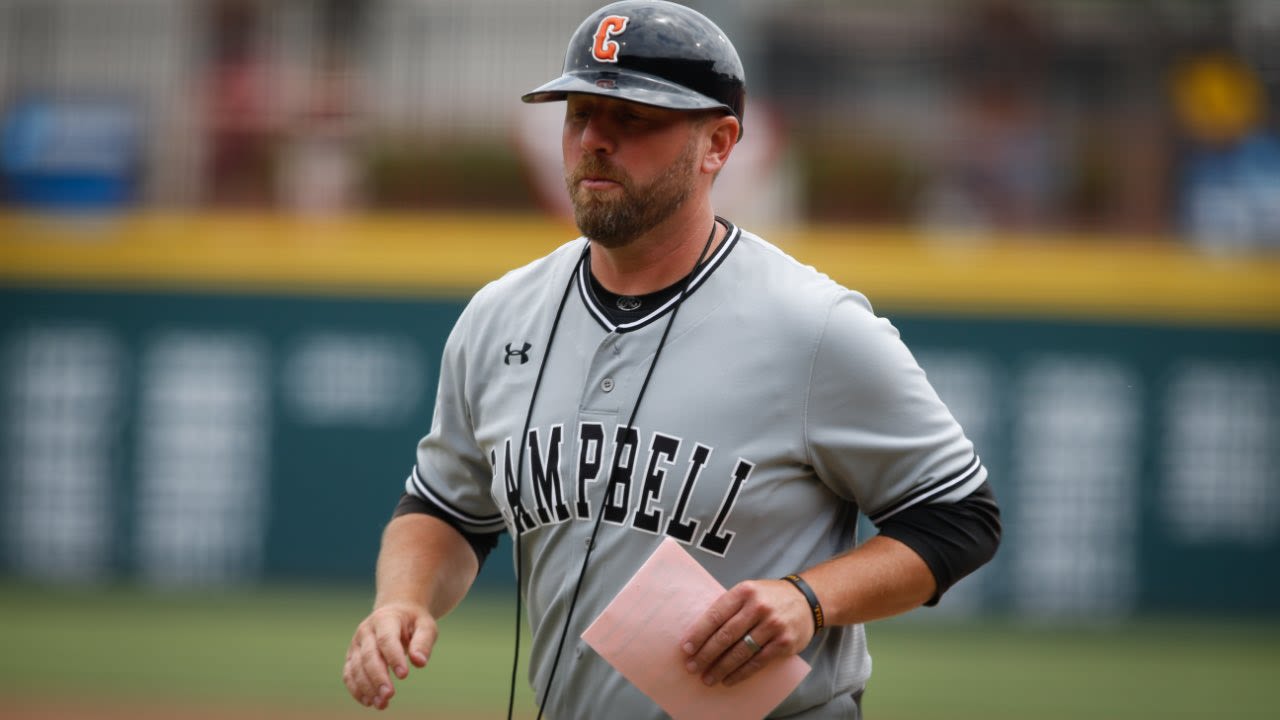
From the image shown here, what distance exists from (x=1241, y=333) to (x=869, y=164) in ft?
10.5

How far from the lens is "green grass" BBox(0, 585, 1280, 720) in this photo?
7766mm

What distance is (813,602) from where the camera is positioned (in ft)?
8.47

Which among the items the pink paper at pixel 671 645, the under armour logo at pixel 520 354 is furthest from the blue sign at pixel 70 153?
the pink paper at pixel 671 645

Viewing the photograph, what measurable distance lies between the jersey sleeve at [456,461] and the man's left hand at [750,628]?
0.71 m

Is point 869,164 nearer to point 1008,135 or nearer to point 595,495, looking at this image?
point 1008,135

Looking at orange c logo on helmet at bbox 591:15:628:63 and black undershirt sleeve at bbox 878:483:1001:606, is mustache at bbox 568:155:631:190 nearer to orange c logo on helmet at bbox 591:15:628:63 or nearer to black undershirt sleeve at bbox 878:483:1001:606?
orange c logo on helmet at bbox 591:15:628:63

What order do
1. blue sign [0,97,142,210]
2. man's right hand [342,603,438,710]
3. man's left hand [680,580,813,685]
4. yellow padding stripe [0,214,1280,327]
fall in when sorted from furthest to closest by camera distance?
blue sign [0,97,142,210], yellow padding stripe [0,214,1280,327], man's right hand [342,603,438,710], man's left hand [680,580,813,685]

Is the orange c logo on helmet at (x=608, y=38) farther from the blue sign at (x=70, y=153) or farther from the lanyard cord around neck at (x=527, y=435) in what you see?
the blue sign at (x=70, y=153)

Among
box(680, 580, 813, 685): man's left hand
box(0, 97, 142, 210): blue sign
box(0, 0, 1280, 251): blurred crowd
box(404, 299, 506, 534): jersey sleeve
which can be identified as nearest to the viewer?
box(680, 580, 813, 685): man's left hand

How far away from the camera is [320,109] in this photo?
480 inches

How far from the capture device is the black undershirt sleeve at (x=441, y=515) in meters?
3.16

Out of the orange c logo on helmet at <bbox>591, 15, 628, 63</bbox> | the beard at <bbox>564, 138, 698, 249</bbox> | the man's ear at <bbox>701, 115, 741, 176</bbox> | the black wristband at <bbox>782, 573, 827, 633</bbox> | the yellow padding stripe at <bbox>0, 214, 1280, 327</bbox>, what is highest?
the orange c logo on helmet at <bbox>591, 15, 628, 63</bbox>

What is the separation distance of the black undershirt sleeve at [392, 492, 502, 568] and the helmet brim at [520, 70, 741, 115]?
90 cm

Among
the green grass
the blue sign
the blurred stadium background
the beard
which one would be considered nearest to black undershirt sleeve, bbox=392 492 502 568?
the beard
